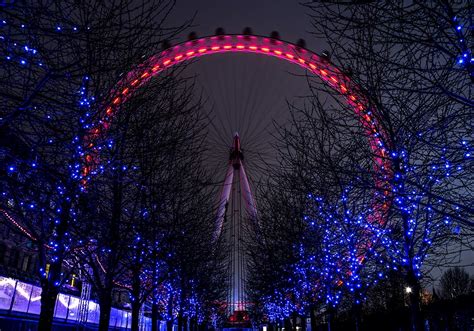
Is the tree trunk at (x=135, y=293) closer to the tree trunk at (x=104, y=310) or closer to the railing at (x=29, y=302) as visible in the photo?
the tree trunk at (x=104, y=310)

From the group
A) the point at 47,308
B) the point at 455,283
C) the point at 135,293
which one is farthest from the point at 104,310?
the point at 455,283

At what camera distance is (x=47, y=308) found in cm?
850

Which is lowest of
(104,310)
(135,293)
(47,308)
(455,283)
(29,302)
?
(47,308)

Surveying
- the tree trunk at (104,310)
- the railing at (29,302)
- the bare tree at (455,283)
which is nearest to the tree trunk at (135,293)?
the tree trunk at (104,310)

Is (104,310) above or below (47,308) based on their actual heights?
above

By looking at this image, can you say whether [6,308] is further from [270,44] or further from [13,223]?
[270,44]

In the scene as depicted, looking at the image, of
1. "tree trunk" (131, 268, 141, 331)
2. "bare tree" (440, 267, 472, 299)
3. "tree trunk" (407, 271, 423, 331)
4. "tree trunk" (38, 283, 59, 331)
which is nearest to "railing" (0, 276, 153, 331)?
"tree trunk" (131, 268, 141, 331)

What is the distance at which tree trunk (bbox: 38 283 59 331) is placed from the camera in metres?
8.33

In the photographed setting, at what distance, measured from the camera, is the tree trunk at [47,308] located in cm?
833

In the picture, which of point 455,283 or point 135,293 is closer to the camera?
point 135,293

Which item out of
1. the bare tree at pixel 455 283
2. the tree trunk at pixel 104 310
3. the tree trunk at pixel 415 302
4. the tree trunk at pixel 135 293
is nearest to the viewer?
the tree trunk at pixel 415 302

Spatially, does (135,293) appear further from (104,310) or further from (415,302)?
(415,302)

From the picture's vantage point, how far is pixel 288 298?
28.1 metres

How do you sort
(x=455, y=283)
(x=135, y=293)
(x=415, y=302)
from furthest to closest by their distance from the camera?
1. (x=455, y=283)
2. (x=135, y=293)
3. (x=415, y=302)
